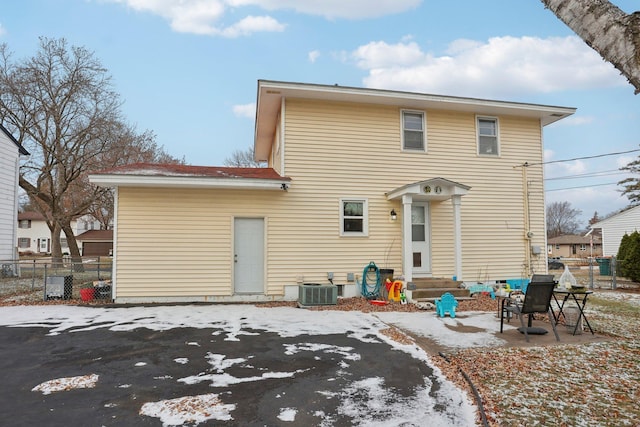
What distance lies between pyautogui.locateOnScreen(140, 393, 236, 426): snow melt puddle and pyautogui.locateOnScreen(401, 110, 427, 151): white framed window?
8.90 meters

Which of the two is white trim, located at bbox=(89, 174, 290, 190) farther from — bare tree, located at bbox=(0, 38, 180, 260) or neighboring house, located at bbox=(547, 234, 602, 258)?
neighboring house, located at bbox=(547, 234, 602, 258)

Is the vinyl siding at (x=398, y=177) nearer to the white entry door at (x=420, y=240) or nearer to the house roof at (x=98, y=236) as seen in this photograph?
the white entry door at (x=420, y=240)

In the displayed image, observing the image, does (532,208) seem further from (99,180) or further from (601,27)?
(99,180)

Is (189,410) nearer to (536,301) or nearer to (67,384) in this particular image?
(67,384)

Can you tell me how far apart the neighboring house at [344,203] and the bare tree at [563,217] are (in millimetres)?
69602

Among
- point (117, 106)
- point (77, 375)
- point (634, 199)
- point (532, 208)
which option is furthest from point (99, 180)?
point (634, 199)

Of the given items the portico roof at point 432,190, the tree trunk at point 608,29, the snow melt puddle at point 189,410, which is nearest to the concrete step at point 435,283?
the portico roof at point 432,190

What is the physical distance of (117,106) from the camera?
21766 mm

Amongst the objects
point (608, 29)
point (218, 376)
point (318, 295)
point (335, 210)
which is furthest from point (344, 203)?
point (608, 29)

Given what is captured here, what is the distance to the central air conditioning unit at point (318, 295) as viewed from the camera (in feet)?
30.1

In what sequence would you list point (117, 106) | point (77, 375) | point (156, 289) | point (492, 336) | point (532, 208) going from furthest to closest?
point (117, 106), point (532, 208), point (156, 289), point (492, 336), point (77, 375)

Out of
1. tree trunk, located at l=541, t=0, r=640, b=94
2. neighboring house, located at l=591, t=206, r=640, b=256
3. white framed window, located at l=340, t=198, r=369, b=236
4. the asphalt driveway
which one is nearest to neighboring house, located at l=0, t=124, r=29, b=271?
the asphalt driveway

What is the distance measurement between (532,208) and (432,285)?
465 centimetres

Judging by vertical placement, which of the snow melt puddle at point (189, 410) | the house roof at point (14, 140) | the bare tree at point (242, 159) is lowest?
the snow melt puddle at point (189, 410)
